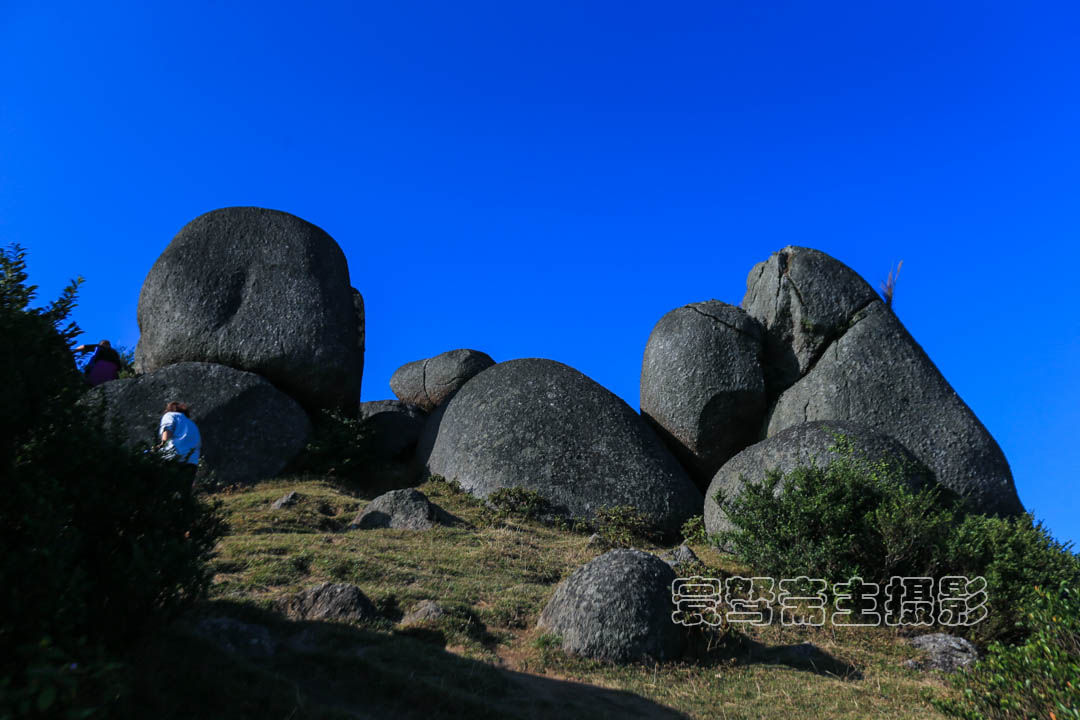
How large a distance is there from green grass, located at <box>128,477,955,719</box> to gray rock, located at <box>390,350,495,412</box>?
35.3 feet

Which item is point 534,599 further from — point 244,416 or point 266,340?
point 266,340

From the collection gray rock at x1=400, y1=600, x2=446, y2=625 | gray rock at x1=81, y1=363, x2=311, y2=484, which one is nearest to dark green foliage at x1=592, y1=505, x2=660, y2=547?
gray rock at x1=400, y1=600, x2=446, y2=625

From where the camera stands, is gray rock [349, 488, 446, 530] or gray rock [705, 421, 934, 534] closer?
gray rock [349, 488, 446, 530]

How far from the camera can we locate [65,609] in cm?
428

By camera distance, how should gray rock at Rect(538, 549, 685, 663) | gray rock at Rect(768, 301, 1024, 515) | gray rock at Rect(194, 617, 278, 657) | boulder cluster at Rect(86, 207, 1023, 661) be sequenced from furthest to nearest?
boulder cluster at Rect(86, 207, 1023, 661) < gray rock at Rect(768, 301, 1024, 515) < gray rock at Rect(538, 549, 685, 663) < gray rock at Rect(194, 617, 278, 657)

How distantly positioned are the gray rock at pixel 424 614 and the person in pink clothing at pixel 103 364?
44.0 ft

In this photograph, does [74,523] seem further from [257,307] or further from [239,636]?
[257,307]

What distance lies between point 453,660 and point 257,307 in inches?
514

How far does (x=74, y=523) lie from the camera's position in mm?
5426

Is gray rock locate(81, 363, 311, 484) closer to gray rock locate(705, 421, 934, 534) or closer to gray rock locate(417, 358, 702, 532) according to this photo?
gray rock locate(417, 358, 702, 532)

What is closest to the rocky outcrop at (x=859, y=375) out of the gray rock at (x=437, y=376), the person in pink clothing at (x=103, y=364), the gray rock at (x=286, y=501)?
the gray rock at (x=437, y=376)

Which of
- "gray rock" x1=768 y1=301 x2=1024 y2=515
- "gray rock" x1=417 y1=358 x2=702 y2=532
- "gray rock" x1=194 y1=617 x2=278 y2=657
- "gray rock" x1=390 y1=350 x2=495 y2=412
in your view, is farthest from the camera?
"gray rock" x1=390 y1=350 x2=495 y2=412

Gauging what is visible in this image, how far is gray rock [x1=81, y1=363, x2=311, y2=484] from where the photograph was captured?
16.3 meters

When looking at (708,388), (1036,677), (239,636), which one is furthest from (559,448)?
(1036,677)
